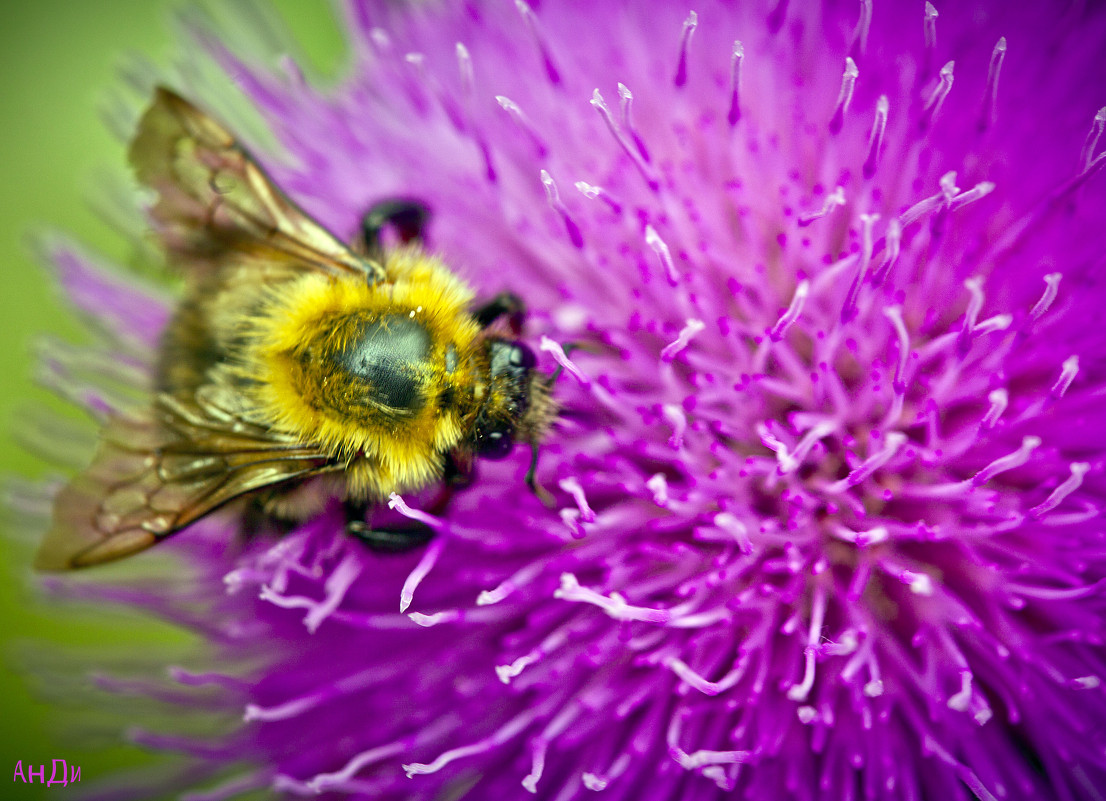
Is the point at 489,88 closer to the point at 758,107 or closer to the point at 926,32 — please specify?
the point at 758,107

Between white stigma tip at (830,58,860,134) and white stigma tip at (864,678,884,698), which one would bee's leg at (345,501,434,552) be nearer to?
white stigma tip at (864,678,884,698)

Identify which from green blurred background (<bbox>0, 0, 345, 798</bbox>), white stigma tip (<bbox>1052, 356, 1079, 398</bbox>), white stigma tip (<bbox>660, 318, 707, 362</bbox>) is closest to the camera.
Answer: white stigma tip (<bbox>1052, 356, 1079, 398</bbox>)

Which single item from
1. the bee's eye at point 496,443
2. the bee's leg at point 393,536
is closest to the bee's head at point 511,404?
the bee's eye at point 496,443

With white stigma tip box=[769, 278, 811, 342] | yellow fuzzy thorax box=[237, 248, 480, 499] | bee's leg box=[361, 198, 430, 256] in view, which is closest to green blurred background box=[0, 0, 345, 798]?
bee's leg box=[361, 198, 430, 256]

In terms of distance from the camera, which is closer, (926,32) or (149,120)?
(926,32)

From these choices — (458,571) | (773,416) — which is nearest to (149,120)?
(458,571)

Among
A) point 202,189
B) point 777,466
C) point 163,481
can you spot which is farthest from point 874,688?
point 202,189
